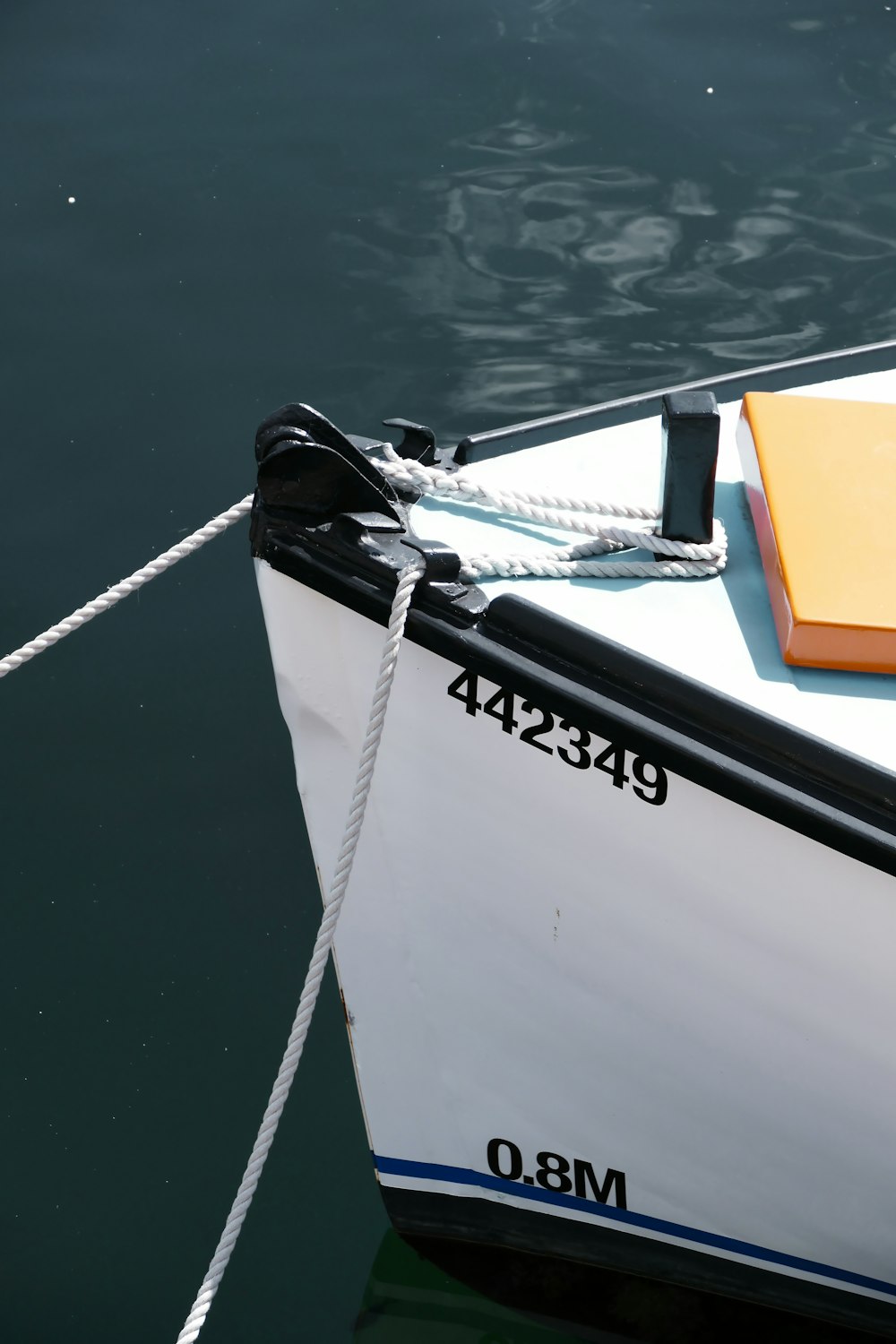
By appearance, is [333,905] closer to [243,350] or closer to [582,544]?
[582,544]

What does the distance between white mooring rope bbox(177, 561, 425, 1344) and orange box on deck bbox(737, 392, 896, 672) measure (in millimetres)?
565

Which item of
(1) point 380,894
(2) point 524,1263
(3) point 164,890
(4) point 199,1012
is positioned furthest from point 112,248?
(2) point 524,1263

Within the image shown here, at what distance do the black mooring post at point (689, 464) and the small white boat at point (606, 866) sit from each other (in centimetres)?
4

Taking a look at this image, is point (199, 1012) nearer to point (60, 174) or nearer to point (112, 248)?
point (112, 248)

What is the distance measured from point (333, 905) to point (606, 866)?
1.43 ft

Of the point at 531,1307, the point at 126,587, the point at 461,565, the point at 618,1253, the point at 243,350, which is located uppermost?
the point at 461,565

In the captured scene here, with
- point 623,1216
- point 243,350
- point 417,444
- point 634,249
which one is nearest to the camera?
point 417,444

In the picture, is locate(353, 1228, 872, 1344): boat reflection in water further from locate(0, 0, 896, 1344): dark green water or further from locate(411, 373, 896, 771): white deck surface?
locate(411, 373, 896, 771): white deck surface

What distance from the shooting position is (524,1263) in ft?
8.95

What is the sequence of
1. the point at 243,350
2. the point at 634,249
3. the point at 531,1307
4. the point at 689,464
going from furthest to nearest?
the point at 634,249, the point at 243,350, the point at 531,1307, the point at 689,464

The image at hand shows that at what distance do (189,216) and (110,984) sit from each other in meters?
3.01

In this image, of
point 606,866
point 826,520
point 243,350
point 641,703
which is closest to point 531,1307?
A: point 606,866

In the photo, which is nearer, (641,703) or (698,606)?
(641,703)

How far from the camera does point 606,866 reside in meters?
2.09
